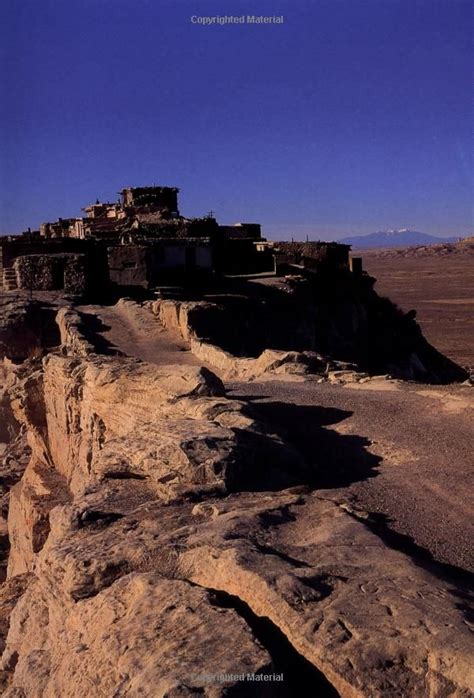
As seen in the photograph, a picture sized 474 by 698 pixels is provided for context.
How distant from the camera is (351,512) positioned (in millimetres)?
5215

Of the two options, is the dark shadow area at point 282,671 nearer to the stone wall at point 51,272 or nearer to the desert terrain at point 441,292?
the stone wall at point 51,272

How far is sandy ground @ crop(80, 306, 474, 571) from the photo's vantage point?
16.8 ft

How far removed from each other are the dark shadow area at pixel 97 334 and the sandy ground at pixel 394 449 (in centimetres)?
373

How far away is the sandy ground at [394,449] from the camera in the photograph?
513cm

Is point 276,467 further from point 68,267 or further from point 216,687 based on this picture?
point 68,267

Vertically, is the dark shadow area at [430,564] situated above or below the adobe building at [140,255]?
below

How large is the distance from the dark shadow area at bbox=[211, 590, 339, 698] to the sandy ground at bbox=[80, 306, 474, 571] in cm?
143

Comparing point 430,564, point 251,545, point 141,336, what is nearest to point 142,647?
point 251,545

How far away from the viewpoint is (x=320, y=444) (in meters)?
7.13

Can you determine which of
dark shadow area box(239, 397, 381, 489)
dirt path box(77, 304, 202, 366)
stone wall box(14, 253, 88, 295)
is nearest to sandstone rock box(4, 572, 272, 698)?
dark shadow area box(239, 397, 381, 489)

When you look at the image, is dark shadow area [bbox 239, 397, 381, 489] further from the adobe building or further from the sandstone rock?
the adobe building

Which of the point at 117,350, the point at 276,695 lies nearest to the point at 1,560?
the point at 117,350

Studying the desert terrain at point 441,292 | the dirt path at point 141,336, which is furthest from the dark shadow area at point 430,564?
the desert terrain at point 441,292

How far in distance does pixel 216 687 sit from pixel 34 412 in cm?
977
